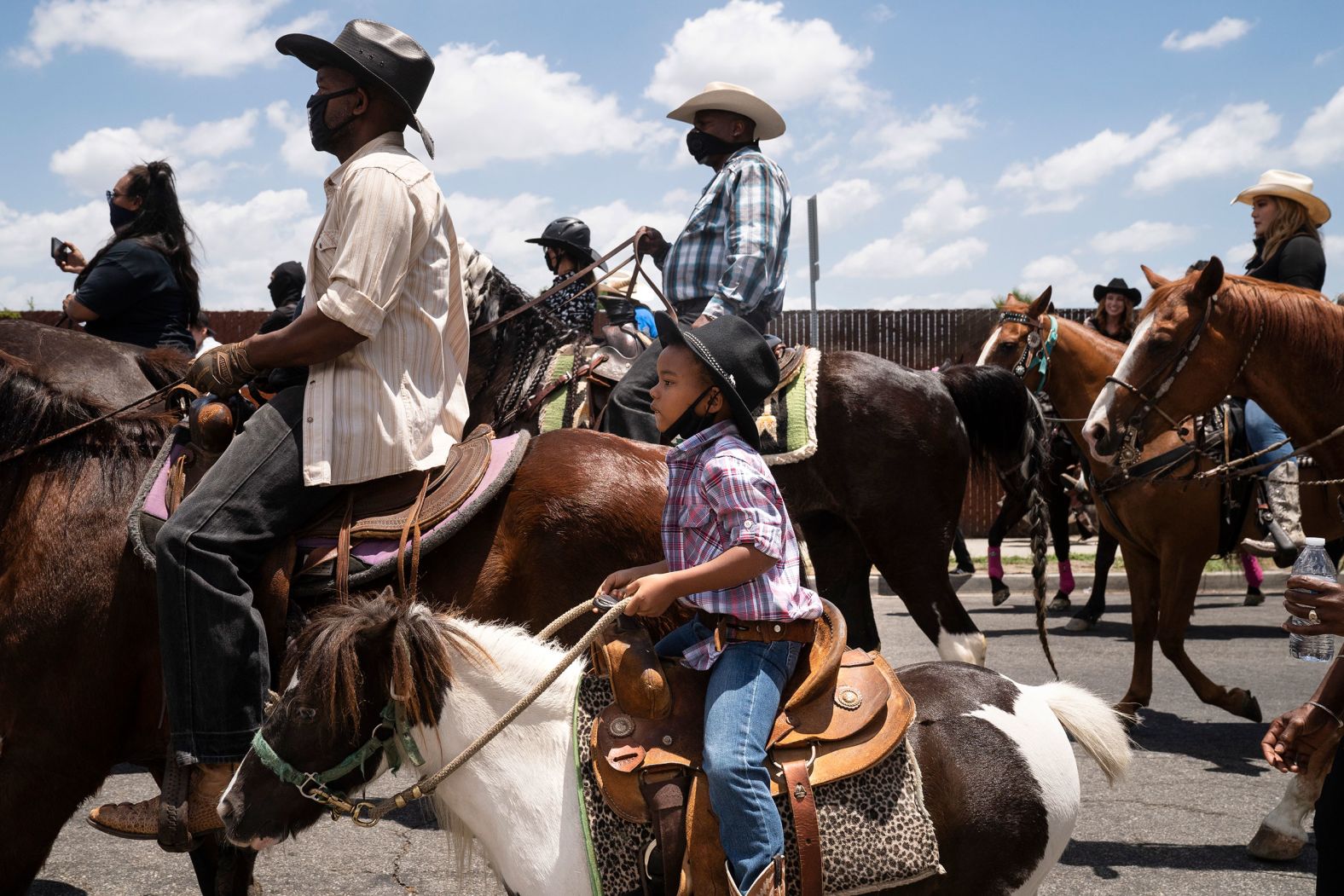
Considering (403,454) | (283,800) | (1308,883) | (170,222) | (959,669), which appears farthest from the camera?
(170,222)

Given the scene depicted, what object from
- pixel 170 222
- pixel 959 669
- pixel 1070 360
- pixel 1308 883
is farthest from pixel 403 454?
pixel 1070 360

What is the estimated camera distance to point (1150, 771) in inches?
230

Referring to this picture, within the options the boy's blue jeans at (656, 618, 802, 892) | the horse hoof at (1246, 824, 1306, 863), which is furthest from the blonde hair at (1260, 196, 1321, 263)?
the boy's blue jeans at (656, 618, 802, 892)

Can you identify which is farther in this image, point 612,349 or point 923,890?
point 612,349

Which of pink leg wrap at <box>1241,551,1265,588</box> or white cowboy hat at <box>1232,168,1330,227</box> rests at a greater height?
white cowboy hat at <box>1232,168,1330,227</box>

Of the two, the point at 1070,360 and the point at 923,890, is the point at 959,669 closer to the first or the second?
the point at 923,890

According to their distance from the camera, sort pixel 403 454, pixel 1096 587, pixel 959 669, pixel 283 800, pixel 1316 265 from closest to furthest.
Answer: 1. pixel 283 800
2. pixel 959 669
3. pixel 403 454
4. pixel 1316 265
5. pixel 1096 587

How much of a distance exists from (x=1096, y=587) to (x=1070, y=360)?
307 centimetres

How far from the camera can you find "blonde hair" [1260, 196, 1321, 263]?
641 centimetres

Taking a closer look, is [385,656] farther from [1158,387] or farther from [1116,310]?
[1116,310]

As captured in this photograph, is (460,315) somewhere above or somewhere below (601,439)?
above

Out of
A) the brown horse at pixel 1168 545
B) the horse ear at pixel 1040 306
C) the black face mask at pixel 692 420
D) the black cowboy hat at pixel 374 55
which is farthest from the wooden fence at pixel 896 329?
the black face mask at pixel 692 420

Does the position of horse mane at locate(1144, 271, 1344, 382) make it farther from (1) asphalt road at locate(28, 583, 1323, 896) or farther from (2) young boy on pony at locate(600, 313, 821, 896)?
(2) young boy on pony at locate(600, 313, 821, 896)

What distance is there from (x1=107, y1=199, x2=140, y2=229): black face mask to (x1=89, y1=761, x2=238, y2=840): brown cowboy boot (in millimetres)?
3376
